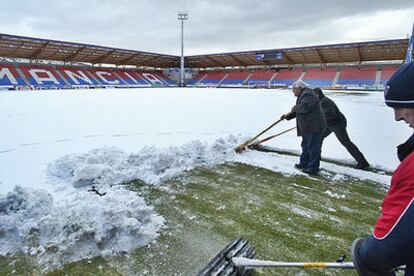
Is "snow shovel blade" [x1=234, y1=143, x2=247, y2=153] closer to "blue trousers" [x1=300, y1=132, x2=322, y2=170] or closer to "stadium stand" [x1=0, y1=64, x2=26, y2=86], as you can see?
"blue trousers" [x1=300, y1=132, x2=322, y2=170]

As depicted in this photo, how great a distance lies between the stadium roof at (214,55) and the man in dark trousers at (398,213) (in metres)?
37.1

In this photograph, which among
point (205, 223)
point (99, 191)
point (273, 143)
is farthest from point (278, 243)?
point (273, 143)

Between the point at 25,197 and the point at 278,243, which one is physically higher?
the point at 25,197

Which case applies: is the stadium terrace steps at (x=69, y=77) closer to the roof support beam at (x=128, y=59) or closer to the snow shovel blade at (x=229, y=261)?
the roof support beam at (x=128, y=59)

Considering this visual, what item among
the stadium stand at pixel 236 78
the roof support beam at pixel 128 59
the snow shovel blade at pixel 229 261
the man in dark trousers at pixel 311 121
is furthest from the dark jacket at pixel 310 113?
the stadium stand at pixel 236 78

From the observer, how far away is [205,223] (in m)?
2.73

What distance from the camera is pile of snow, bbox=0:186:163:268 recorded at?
223 cm

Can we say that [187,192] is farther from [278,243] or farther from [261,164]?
[261,164]

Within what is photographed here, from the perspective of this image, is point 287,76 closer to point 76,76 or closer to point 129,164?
point 76,76

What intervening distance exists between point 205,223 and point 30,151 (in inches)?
167

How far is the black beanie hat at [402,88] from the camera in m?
0.94

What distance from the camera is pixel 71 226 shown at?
2412 mm

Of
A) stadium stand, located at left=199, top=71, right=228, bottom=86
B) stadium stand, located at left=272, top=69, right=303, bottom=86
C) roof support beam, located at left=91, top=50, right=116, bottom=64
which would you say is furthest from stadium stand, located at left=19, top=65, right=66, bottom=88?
stadium stand, located at left=272, top=69, right=303, bottom=86

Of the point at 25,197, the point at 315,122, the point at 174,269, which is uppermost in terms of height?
the point at 315,122
